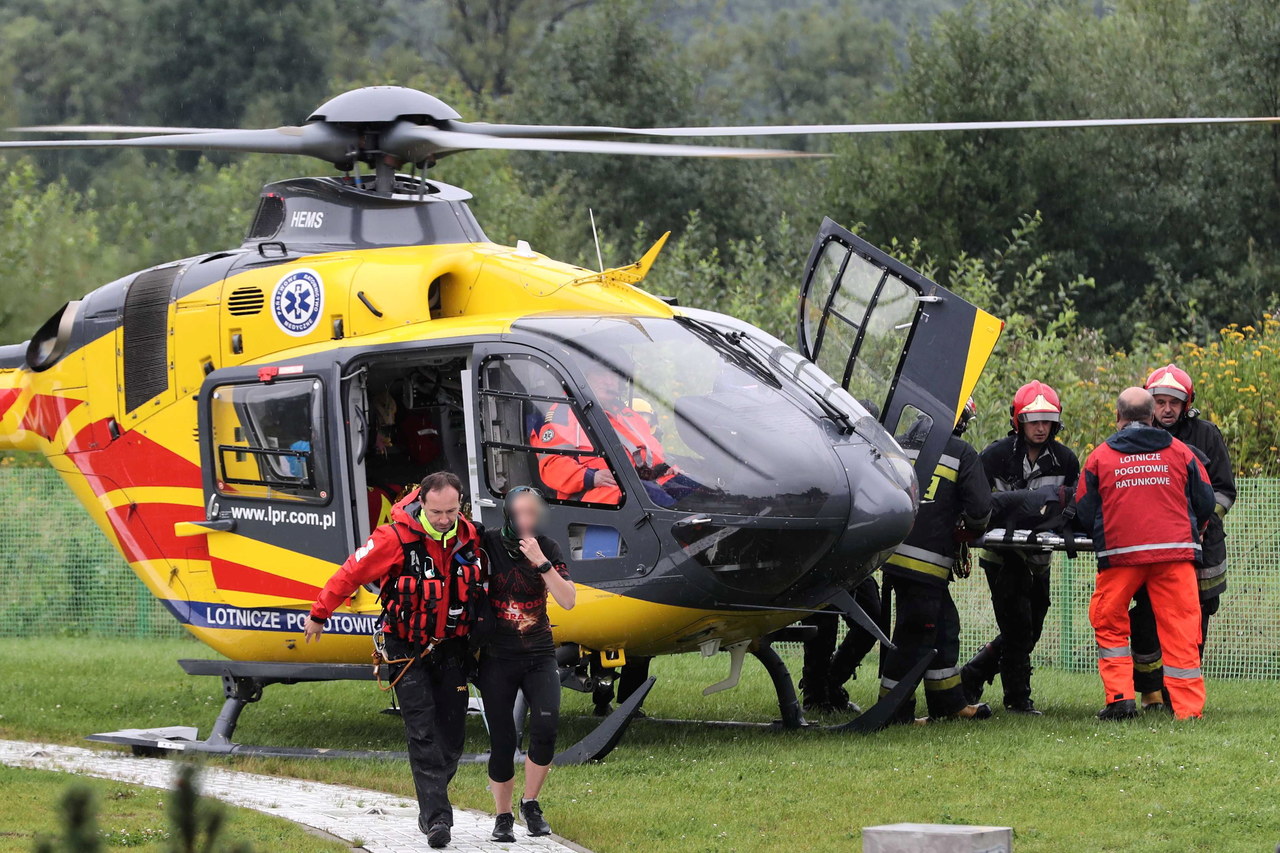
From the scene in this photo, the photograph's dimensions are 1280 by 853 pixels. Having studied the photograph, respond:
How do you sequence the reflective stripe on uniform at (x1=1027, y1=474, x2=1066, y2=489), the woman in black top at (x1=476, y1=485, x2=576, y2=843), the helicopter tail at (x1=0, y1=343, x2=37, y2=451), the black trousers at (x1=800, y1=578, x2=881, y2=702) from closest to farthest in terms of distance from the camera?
the woman in black top at (x1=476, y1=485, x2=576, y2=843) < the reflective stripe on uniform at (x1=1027, y1=474, x2=1066, y2=489) < the black trousers at (x1=800, y1=578, x2=881, y2=702) < the helicopter tail at (x1=0, y1=343, x2=37, y2=451)

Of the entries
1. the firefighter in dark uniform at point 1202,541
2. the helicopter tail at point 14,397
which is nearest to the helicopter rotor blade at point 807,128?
the firefighter in dark uniform at point 1202,541

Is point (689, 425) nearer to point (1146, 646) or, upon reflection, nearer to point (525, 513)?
point (525, 513)

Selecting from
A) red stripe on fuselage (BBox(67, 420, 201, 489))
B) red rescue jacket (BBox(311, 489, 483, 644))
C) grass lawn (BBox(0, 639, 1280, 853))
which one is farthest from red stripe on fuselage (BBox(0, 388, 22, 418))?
red rescue jacket (BBox(311, 489, 483, 644))

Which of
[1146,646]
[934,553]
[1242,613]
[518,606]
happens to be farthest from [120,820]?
[1242,613]

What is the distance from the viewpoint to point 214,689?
1262 cm

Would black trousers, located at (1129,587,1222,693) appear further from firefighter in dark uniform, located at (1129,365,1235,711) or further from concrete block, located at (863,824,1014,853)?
concrete block, located at (863,824,1014,853)

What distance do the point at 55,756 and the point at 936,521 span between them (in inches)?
209

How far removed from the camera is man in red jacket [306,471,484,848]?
723cm

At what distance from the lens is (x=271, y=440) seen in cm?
984

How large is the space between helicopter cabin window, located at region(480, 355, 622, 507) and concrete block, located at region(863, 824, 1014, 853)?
348 cm

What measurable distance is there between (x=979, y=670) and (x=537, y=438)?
3.31 metres

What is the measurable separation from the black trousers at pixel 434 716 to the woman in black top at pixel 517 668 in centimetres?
15

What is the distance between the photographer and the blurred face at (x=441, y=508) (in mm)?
7188

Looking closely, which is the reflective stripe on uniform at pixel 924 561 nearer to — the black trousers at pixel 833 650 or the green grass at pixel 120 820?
the black trousers at pixel 833 650
